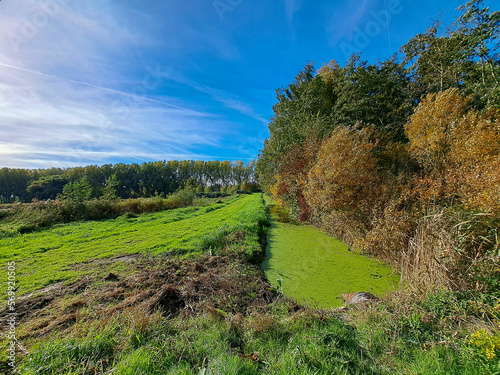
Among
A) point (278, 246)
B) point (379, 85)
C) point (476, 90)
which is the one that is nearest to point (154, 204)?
point (278, 246)

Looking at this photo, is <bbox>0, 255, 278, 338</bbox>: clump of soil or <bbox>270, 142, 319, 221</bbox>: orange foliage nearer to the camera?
<bbox>0, 255, 278, 338</bbox>: clump of soil

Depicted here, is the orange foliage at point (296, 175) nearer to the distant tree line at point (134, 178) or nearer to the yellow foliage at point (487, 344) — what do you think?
the yellow foliage at point (487, 344)

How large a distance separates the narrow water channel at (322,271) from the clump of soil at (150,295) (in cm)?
74

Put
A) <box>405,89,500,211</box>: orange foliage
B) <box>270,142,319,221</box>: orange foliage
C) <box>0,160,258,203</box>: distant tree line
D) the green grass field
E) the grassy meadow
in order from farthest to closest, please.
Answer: <box>0,160,258,203</box>: distant tree line
<box>270,142,319,221</box>: orange foliage
the green grass field
<box>405,89,500,211</box>: orange foliage
the grassy meadow

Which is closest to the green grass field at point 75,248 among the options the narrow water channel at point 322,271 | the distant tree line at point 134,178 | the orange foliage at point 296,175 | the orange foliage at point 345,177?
the narrow water channel at point 322,271

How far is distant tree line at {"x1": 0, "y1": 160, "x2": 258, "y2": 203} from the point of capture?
2994 cm

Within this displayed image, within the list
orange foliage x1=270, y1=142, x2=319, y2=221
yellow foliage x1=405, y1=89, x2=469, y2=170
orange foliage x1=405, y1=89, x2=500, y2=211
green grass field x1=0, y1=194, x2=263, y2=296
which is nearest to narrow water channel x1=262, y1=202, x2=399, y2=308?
green grass field x1=0, y1=194, x2=263, y2=296

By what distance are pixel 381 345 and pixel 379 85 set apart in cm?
1500

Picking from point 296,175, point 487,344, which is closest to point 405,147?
point 296,175

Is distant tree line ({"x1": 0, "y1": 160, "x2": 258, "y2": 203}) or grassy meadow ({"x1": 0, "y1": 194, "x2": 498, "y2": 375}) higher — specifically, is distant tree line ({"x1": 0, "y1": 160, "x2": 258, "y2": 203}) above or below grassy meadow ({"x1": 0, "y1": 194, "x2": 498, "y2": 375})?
above

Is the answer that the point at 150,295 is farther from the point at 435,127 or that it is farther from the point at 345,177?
the point at 435,127

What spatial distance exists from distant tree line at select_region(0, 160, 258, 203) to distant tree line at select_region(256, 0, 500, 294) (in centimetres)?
2074

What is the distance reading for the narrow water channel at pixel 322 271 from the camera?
4453 mm

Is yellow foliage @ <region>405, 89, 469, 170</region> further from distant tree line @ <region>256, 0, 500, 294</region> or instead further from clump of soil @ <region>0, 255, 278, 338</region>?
clump of soil @ <region>0, 255, 278, 338</region>
